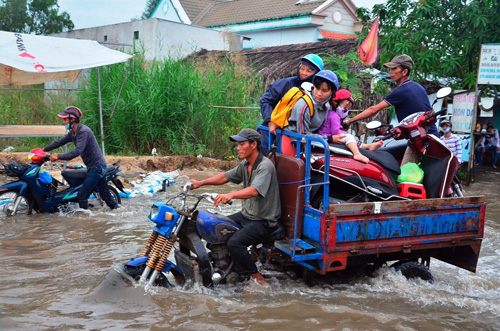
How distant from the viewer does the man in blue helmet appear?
5.30 metres

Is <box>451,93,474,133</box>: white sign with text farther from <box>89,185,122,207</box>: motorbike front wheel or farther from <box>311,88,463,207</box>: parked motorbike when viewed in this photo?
<box>89,185,122,207</box>: motorbike front wheel

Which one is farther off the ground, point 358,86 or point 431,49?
point 431,49

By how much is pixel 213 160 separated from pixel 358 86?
434 centimetres

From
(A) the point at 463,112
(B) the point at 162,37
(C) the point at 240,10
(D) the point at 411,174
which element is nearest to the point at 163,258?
(D) the point at 411,174

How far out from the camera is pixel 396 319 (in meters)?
4.50

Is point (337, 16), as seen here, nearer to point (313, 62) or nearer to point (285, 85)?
point (285, 85)

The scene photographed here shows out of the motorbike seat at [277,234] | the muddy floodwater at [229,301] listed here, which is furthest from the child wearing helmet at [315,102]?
the muddy floodwater at [229,301]

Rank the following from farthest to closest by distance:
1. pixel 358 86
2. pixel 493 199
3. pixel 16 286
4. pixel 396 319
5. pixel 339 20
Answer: pixel 339 20, pixel 358 86, pixel 493 199, pixel 16 286, pixel 396 319

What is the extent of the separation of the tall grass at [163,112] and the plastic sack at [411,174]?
8.43 meters

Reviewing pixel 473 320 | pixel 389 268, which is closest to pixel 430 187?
pixel 389 268

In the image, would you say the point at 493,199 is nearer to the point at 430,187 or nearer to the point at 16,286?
the point at 430,187

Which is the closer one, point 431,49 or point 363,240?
point 363,240

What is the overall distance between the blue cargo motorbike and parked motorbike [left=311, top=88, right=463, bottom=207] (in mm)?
727

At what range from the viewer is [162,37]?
18406 mm
